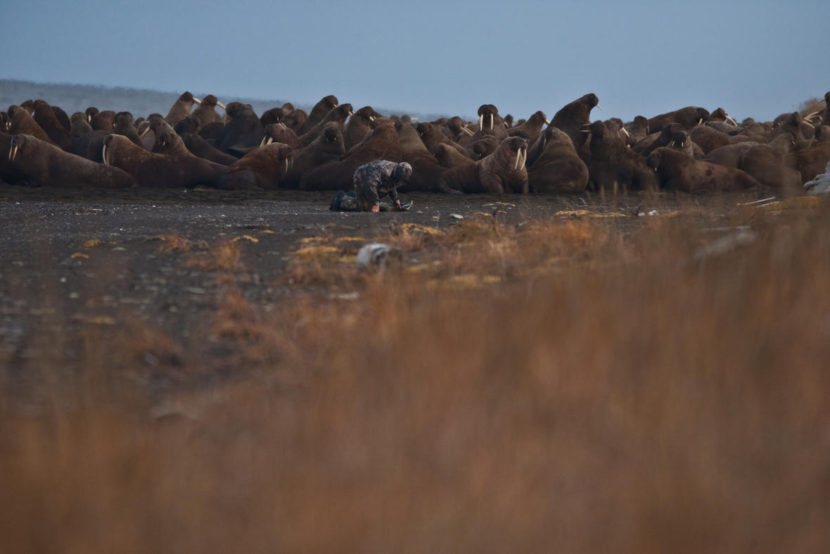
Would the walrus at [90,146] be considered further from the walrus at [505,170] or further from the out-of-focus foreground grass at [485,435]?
the out-of-focus foreground grass at [485,435]

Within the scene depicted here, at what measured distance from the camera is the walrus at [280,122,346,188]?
1994 centimetres

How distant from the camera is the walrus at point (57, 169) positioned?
19.3 meters

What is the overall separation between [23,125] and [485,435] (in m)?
22.3

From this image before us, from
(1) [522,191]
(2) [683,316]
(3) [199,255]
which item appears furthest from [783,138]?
(2) [683,316]

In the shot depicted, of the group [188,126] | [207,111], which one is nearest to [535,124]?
[188,126]

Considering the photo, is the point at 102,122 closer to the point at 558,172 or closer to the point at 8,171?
the point at 8,171

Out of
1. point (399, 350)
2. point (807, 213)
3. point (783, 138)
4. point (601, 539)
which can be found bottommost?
point (601, 539)

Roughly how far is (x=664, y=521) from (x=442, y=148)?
1692cm

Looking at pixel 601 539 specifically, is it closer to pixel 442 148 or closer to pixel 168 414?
pixel 168 414

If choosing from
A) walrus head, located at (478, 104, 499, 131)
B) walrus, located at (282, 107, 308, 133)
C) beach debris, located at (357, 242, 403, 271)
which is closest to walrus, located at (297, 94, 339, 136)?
walrus, located at (282, 107, 308, 133)

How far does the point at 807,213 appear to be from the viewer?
7.43m

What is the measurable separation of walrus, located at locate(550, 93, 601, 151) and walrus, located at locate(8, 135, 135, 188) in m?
9.73

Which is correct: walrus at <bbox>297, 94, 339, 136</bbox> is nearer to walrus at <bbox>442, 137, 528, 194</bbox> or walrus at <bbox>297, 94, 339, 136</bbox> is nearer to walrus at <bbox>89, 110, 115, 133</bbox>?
walrus at <bbox>89, 110, 115, 133</bbox>

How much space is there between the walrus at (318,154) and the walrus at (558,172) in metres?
4.30
